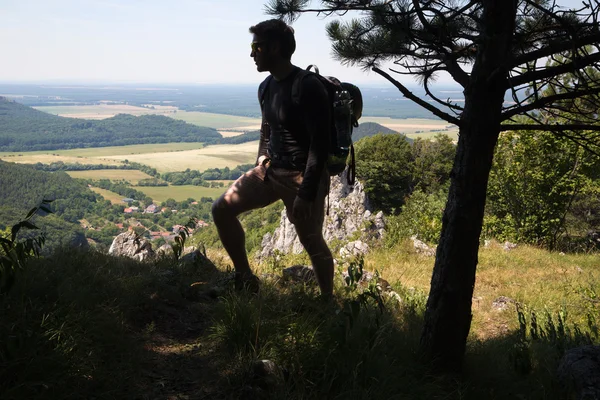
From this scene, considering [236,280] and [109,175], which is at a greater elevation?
[236,280]

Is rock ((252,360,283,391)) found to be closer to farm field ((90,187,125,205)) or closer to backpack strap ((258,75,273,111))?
backpack strap ((258,75,273,111))

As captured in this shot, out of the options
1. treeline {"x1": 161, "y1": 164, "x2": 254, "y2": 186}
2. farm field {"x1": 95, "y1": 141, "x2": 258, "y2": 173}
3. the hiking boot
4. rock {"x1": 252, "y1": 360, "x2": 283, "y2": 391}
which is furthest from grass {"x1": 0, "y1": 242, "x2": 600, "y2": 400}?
farm field {"x1": 95, "y1": 141, "x2": 258, "y2": 173}

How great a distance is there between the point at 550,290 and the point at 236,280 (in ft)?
16.6

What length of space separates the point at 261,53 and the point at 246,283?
1.89 meters

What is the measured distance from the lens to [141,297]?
3.32 m

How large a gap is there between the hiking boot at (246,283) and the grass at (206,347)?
133 millimetres

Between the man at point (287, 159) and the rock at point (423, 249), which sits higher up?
the man at point (287, 159)

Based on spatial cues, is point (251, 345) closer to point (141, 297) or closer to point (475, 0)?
point (141, 297)

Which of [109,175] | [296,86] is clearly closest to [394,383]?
[296,86]

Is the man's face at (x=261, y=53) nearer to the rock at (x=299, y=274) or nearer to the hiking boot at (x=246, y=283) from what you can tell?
the hiking boot at (x=246, y=283)

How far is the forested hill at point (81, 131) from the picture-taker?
95.1 m

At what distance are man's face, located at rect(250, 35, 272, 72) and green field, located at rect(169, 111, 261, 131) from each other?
125 m

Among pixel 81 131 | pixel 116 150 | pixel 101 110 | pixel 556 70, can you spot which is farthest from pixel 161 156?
pixel 556 70

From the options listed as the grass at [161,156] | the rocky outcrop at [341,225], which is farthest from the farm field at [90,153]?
the rocky outcrop at [341,225]
